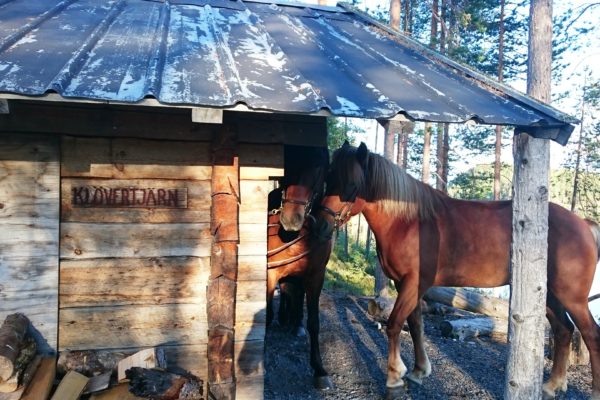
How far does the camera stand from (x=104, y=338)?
3668 mm

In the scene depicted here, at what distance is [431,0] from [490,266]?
1408 centimetres

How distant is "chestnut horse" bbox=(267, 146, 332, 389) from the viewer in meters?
4.69

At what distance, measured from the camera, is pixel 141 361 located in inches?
135

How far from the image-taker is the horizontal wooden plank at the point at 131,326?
361 cm

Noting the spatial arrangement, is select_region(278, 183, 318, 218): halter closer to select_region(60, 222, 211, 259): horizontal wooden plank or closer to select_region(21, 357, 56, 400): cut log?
select_region(60, 222, 211, 259): horizontal wooden plank

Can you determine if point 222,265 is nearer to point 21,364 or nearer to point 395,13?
point 21,364

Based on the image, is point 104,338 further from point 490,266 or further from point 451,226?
point 490,266

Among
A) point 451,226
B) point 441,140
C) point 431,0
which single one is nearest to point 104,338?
point 451,226

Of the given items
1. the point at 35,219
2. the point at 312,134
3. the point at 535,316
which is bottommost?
the point at 535,316

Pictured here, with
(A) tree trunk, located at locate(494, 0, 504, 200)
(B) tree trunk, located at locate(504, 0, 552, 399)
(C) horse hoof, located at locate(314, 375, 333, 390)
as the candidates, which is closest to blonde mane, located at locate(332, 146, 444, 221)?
(B) tree trunk, located at locate(504, 0, 552, 399)

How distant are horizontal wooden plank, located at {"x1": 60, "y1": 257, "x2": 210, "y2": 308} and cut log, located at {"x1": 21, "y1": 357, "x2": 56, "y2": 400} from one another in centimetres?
44

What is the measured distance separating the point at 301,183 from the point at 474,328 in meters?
4.62

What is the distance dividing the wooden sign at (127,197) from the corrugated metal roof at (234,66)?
1091 millimetres

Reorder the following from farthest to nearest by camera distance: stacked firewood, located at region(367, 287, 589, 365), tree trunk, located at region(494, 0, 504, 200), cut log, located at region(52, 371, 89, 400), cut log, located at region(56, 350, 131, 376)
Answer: tree trunk, located at region(494, 0, 504, 200)
stacked firewood, located at region(367, 287, 589, 365)
cut log, located at region(56, 350, 131, 376)
cut log, located at region(52, 371, 89, 400)
